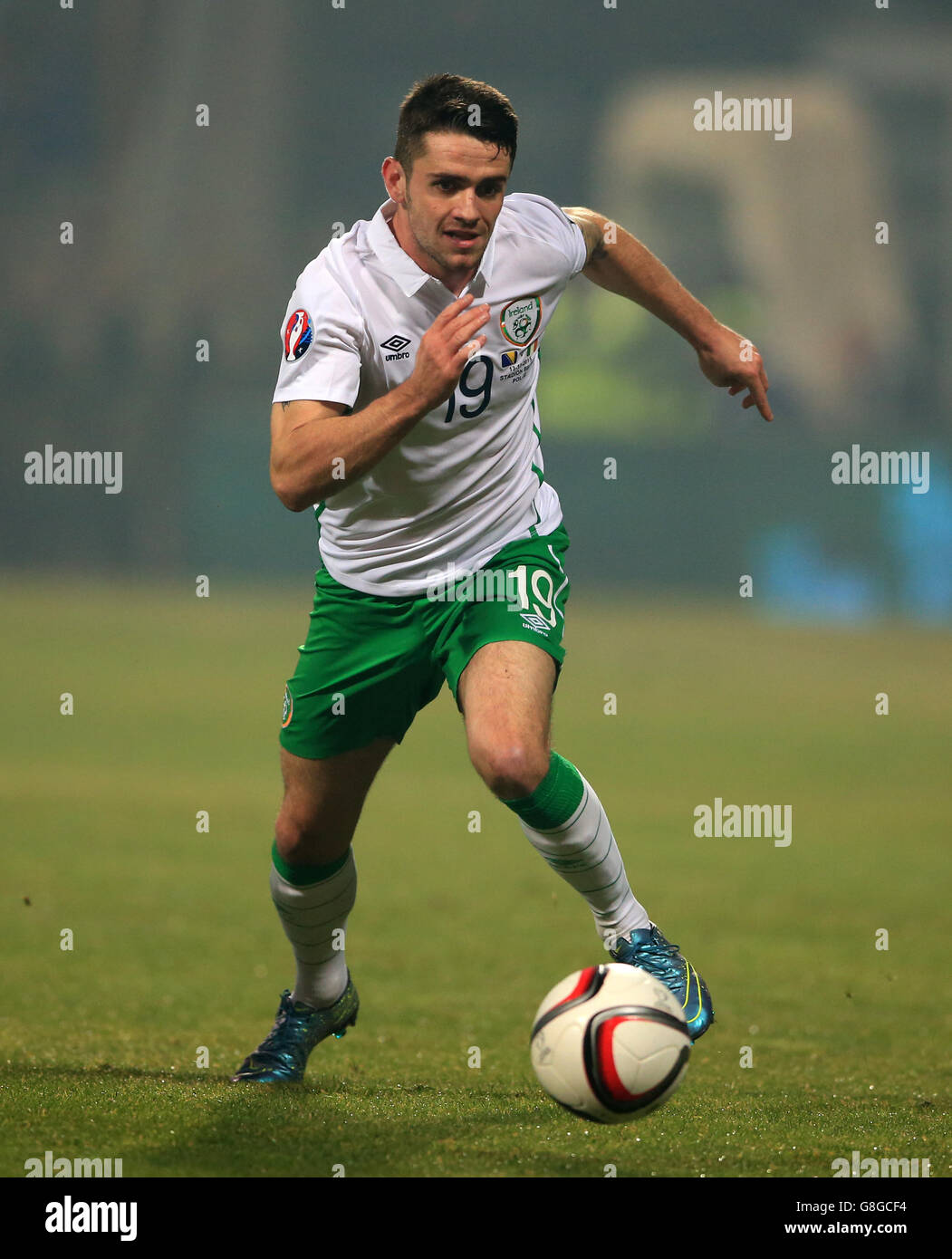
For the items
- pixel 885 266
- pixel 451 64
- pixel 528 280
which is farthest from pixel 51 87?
pixel 528 280

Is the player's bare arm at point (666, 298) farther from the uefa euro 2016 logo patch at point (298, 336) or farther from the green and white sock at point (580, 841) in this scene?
the green and white sock at point (580, 841)

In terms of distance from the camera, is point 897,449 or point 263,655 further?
point 897,449

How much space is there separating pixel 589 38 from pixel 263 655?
21.0 meters

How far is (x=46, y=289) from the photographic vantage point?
3291cm

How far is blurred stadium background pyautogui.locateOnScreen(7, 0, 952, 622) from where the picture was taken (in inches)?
1195

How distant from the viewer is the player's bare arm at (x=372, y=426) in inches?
156

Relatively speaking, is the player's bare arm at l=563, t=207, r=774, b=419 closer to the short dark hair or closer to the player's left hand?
the player's left hand

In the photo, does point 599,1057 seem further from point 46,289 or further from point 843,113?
point 843,113

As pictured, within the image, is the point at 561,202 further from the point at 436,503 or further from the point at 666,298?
the point at 436,503

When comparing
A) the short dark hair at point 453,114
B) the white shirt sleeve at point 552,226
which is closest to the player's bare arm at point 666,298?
the white shirt sleeve at point 552,226

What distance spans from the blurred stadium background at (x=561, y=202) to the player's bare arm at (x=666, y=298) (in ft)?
79.8

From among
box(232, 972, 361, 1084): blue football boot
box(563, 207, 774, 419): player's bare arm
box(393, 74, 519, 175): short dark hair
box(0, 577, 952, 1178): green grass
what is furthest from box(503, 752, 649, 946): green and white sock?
box(393, 74, 519, 175): short dark hair

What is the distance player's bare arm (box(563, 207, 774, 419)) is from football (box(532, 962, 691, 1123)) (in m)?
2.02

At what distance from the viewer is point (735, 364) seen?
500 centimetres
